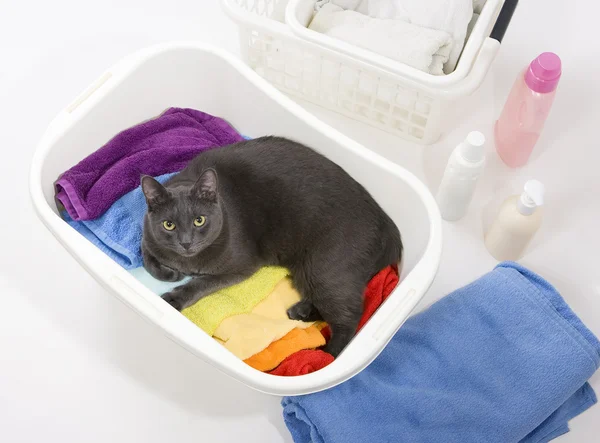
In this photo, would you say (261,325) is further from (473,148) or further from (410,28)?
(410,28)

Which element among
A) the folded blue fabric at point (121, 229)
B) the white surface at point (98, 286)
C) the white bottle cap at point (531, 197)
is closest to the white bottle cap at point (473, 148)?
the white bottle cap at point (531, 197)

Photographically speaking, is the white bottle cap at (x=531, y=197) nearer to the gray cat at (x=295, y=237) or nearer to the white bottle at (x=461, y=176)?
the white bottle at (x=461, y=176)

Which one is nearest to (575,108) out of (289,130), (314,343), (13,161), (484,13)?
(484,13)

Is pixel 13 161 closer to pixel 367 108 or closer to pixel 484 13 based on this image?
pixel 367 108

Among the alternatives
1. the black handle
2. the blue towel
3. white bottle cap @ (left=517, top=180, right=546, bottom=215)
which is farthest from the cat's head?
the black handle

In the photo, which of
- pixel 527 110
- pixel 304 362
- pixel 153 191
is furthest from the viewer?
pixel 527 110

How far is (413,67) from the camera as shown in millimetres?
1300

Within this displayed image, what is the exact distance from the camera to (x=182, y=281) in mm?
1278

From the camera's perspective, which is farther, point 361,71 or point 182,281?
point 361,71

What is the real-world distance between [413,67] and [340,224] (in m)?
0.38

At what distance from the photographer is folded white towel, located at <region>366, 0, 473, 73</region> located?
1.40 m

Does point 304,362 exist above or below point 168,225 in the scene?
below

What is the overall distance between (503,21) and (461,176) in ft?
1.21

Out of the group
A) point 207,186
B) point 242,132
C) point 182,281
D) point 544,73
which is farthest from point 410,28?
point 182,281
